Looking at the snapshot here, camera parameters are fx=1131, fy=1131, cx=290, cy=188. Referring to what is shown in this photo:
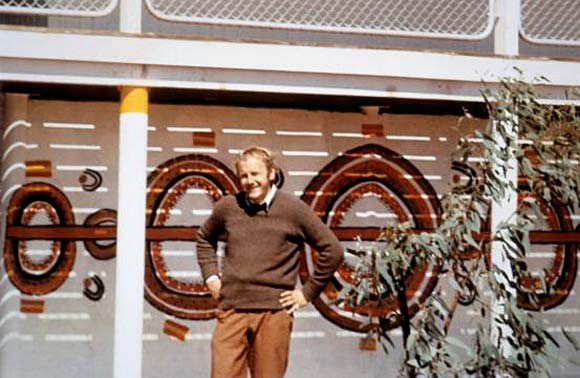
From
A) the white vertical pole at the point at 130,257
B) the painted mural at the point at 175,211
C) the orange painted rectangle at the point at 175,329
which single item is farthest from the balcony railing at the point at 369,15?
the orange painted rectangle at the point at 175,329

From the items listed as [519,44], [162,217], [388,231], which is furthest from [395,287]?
[162,217]

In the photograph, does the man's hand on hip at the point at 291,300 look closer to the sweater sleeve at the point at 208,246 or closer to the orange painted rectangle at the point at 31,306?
→ the sweater sleeve at the point at 208,246

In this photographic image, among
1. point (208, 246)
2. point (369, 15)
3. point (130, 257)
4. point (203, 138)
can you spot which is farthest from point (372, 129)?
point (208, 246)

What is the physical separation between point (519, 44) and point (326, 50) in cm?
167

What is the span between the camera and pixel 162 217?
A: 9.29m

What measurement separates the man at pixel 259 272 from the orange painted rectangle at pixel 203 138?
3185 millimetres

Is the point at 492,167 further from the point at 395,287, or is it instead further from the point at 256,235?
the point at 256,235

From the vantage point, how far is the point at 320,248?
6.26 m

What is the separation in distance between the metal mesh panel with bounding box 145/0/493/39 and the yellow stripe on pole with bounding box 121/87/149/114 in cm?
54

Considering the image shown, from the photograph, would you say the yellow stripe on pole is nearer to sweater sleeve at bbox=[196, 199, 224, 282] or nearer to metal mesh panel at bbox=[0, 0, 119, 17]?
metal mesh panel at bbox=[0, 0, 119, 17]

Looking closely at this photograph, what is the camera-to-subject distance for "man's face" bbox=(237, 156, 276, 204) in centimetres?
611

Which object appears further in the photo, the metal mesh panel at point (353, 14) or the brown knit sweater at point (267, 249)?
the metal mesh panel at point (353, 14)

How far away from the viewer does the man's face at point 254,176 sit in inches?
241

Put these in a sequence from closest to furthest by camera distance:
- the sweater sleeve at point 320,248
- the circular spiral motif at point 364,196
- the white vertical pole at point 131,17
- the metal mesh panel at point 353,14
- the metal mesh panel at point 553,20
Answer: the sweater sleeve at point 320,248 → the white vertical pole at point 131,17 → the metal mesh panel at point 353,14 → the metal mesh panel at point 553,20 → the circular spiral motif at point 364,196
